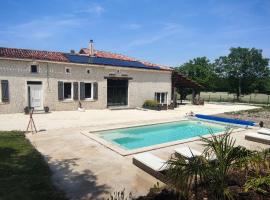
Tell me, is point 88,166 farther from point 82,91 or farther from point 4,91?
point 82,91

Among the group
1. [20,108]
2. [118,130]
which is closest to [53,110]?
[20,108]

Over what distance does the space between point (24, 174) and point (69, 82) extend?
14.9 metres

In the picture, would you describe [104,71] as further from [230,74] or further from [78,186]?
[230,74]

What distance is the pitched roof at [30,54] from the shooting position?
17750 mm

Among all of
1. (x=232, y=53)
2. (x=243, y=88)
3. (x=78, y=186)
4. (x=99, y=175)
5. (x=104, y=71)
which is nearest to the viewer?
(x=78, y=186)

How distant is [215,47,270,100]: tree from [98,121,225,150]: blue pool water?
42.6 m

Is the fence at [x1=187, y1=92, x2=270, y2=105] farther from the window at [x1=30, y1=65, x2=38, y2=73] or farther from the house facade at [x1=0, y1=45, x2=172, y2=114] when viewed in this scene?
the window at [x1=30, y1=65, x2=38, y2=73]

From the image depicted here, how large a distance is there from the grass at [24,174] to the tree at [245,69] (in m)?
53.3

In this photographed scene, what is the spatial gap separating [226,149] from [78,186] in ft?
11.9

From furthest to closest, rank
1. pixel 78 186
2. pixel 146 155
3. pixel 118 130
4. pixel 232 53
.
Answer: pixel 232 53 < pixel 118 130 < pixel 146 155 < pixel 78 186

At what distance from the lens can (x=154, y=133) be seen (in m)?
13.7

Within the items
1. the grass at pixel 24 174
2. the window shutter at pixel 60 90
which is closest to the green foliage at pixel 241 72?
the window shutter at pixel 60 90

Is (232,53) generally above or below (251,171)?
above

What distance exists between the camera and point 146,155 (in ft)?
23.1
